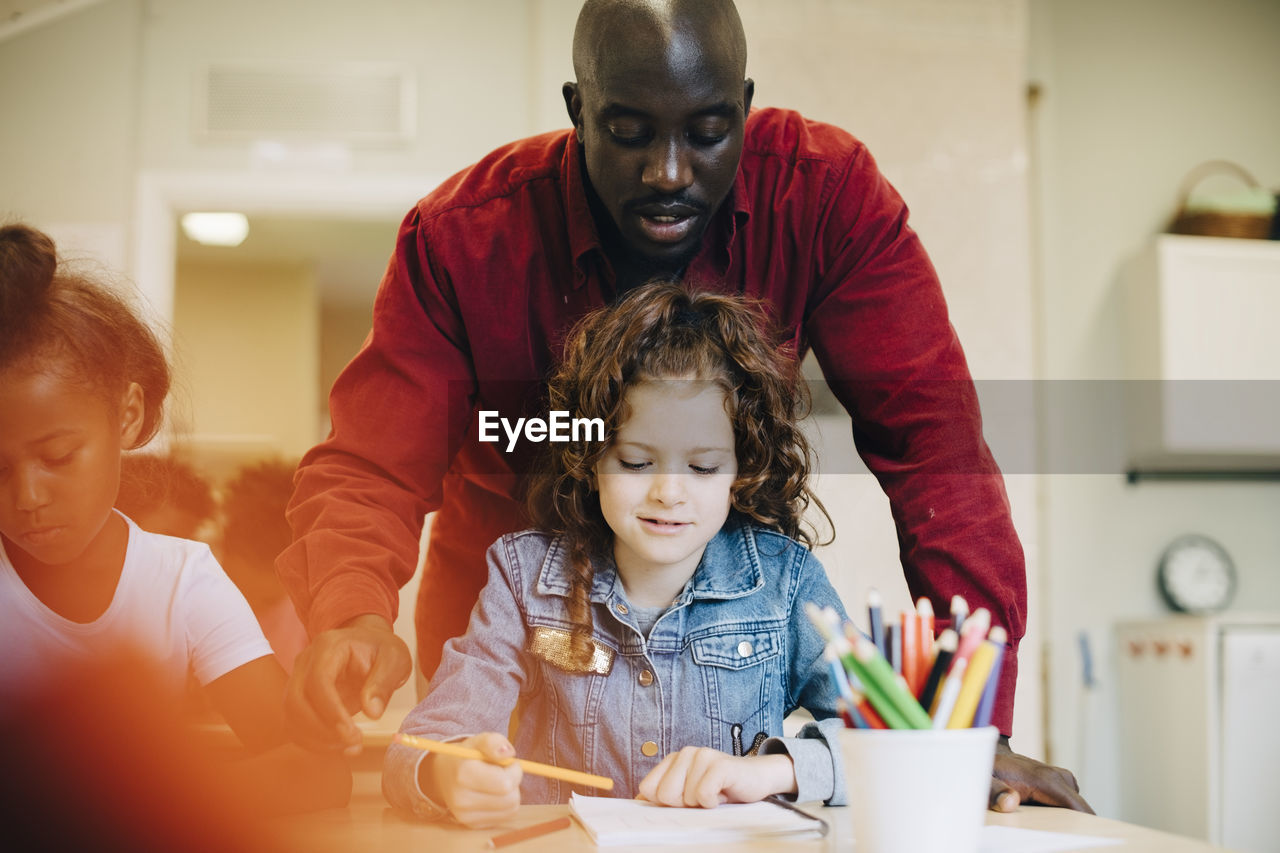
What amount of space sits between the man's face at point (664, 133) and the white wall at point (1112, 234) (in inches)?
65.3

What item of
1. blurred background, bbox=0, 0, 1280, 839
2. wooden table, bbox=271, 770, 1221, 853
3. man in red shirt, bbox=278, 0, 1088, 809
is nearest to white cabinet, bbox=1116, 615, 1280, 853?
blurred background, bbox=0, 0, 1280, 839

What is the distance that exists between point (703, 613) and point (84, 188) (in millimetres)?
938

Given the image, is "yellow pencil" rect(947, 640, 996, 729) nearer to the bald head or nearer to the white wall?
the bald head

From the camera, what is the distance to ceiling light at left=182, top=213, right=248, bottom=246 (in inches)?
68.4

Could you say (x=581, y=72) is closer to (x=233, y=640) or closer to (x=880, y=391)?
(x=880, y=391)

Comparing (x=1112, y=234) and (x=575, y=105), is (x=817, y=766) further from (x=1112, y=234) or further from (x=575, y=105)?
(x=1112, y=234)

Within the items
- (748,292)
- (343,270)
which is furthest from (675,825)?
(343,270)

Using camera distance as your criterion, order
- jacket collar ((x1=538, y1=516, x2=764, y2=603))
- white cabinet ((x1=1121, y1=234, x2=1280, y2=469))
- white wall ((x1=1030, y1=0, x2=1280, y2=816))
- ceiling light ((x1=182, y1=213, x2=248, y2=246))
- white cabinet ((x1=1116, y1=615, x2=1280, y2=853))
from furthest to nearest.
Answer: white wall ((x1=1030, y1=0, x2=1280, y2=816))
white cabinet ((x1=1121, y1=234, x2=1280, y2=469))
white cabinet ((x1=1116, y1=615, x2=1280, y2=853))
ceiling light ((x1=182, y1=213, x2=248, y2=246))
jacket collar ((x1=538, y1=516, x2=764, y2=603))

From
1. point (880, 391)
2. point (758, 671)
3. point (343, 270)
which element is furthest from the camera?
point (343, 270)

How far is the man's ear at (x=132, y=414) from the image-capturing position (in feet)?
A: 3.09

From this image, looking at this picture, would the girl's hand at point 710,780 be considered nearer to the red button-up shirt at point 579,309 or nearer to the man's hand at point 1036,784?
the man's hand at point 1036,784

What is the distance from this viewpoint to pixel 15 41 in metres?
1.40

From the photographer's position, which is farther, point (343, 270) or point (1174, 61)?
point (1174, 61)
